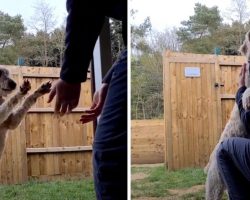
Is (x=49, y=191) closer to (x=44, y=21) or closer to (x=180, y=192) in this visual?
(x=180, y=192)

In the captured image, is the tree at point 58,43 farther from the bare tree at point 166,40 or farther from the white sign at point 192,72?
the white sign at point 192,72

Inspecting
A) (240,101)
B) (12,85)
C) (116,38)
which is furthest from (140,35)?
(12,85)

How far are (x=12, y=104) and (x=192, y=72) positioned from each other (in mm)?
817

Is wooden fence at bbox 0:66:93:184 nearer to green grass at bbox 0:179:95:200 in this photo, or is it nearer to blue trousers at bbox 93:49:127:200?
green grass at bbox 0:179:95:200

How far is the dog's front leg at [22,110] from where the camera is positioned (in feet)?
5.26

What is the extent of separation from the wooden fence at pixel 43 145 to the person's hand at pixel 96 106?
0.08ft

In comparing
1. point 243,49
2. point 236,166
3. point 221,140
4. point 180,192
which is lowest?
point 180,192

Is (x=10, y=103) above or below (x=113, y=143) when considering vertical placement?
above

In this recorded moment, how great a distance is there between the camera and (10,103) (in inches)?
66.9

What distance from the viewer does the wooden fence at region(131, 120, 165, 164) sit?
5.32 ft

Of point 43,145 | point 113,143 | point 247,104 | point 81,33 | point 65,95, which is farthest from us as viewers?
point 43,145

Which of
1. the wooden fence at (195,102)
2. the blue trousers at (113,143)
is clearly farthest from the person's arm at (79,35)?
the wooden fence at (195,102)

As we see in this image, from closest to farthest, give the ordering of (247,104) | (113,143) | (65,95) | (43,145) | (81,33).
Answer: (81,33), (113,143), (65,95), (247,104), (43,145)

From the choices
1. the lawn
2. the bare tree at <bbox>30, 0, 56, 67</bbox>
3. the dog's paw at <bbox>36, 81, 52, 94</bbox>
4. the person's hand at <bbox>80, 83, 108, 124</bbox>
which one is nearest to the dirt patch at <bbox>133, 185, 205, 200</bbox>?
the lawn
